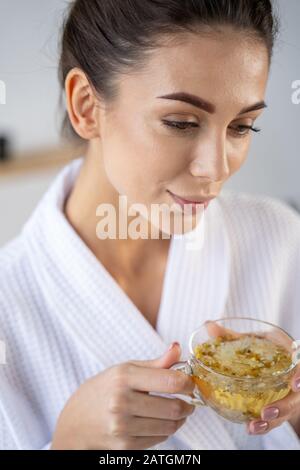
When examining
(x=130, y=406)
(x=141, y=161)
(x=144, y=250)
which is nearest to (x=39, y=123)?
(x=144, y=250)

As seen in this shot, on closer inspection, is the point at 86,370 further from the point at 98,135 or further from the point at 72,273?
the point at 98,135

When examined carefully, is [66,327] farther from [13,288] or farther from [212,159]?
[212,159]

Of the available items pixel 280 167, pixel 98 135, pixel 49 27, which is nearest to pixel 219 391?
pixel 98 135

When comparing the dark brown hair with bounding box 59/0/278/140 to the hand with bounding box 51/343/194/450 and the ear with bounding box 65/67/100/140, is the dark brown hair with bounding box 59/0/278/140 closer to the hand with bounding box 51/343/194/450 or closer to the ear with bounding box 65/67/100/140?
the ear with bounding box 65/67/100/140

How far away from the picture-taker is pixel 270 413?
0.54 metres

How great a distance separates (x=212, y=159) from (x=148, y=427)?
0.28 metres

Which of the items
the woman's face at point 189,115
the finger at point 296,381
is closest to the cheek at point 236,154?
the woman's face at point 189,115

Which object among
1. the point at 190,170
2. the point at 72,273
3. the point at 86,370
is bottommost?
the point at 86,370

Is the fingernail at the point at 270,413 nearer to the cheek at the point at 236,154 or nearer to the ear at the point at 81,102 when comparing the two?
the cheek at the point at 236,154

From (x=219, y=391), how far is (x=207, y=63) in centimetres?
31

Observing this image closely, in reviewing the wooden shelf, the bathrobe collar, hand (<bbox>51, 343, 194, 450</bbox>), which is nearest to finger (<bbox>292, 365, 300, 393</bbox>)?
hand (<bbox>51, 343, 194, 450</bbox>)

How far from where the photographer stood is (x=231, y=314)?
0.81m

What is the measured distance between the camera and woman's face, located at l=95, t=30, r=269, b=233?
0.55 metres

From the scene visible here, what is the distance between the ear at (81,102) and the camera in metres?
0.63
